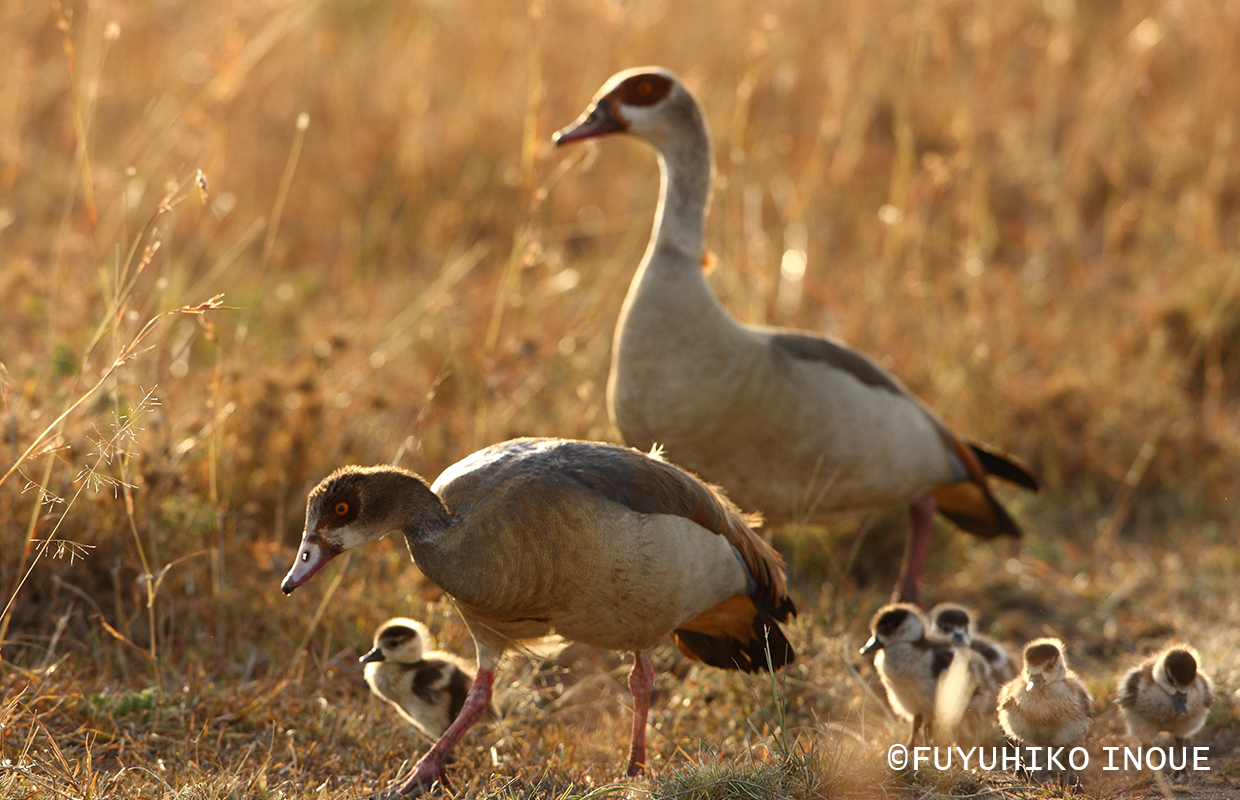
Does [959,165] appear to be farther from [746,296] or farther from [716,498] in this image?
[716,498]

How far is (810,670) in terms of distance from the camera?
4547 millimetres

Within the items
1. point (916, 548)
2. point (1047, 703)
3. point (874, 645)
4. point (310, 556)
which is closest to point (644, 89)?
point (916, 548)

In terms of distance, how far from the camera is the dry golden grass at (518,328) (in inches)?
155

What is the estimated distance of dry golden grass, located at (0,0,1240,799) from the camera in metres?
3.94

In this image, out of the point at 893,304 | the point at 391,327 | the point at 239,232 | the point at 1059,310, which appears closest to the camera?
the point at 391,327

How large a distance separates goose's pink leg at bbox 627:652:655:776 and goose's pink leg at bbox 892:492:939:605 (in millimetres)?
1695

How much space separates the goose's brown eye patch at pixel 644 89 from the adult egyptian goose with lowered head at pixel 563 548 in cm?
180

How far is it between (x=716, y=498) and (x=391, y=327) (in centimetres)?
278

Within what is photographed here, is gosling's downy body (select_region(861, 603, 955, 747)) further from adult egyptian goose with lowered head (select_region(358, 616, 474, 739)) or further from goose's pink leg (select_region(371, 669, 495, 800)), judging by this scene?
adult egyptian goose with lowered head (select_region(358, 616, 474, 739))

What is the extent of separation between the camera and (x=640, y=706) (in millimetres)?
3844

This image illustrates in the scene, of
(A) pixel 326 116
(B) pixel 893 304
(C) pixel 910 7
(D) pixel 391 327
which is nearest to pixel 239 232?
(A) pixel 326 116

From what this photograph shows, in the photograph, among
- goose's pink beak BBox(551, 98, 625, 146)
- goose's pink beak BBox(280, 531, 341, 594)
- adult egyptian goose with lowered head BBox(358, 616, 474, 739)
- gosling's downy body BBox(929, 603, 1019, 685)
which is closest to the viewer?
goose's pink beak BBox(280, 531, 341, 594)

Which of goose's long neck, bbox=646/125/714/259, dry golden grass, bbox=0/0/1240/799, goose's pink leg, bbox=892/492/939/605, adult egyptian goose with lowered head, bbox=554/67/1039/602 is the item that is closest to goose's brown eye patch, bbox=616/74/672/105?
adult egyptian goose with lowered head, bbox=554/67/1039/602

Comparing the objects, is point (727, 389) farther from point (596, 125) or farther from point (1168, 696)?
point (1168, 696)
